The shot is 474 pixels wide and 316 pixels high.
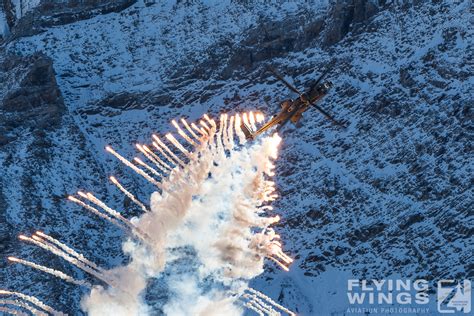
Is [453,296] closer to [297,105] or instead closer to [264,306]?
[264,306]

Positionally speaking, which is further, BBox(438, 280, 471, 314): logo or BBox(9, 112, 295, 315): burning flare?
BBox(438, 280, 471, 314): logo

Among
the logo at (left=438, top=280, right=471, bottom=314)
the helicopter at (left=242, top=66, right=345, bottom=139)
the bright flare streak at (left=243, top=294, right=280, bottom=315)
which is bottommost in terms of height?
the bright flare streak at (left=243, top=294, right=280, bottom=315)

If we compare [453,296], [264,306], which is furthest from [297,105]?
[453,296]

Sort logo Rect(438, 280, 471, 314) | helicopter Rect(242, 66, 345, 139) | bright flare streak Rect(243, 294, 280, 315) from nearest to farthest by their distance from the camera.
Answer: helicopter Rect(242, 66, 345, 139) < bright flare streak Rect(243, 294, 280, 315) < logo Rect(438, 280, 471, 314)

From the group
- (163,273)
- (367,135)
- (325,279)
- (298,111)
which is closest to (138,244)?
(163,273)

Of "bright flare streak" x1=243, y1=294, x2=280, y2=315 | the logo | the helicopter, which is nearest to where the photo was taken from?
the helicopter

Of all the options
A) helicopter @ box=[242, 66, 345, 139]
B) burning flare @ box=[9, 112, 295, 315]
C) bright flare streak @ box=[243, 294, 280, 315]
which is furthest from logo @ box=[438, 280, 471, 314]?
helicopter @ box=[242, 66, 345, 139]

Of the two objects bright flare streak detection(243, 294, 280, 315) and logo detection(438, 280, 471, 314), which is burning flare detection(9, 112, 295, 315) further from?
logo detection(438, 280, 471, 314)

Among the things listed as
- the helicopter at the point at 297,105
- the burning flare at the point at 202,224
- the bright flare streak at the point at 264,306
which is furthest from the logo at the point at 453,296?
the helicopter at the point at 297,105

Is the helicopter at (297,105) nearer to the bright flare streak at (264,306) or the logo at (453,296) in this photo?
the bright flare streak at (264,306)
